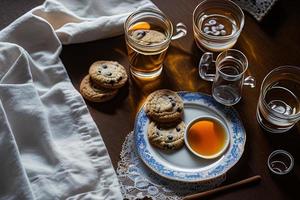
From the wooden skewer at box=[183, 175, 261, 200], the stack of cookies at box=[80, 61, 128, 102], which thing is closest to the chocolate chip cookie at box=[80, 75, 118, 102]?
the stack of cookies at box=[80, 61, 128, 102]

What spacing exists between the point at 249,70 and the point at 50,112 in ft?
1.30

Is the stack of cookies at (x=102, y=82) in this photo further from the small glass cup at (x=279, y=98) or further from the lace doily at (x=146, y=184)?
the small glass cup at (x=279, y=98)

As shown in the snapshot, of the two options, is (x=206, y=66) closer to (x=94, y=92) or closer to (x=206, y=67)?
(x=206, y=67)

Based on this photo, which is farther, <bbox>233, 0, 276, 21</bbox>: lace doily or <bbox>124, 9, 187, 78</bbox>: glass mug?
<bbox>233, 0, 276, 21</bbox>: lace doily

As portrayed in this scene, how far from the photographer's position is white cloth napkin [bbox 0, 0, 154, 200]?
0.82 m

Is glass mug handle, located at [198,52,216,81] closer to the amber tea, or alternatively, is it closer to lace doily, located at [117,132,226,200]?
the amber tea

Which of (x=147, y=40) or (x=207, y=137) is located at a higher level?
(x=147, y=40)

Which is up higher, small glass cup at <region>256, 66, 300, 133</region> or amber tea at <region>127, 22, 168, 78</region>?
amber tea at <region>127, 22, 168, 78</region>

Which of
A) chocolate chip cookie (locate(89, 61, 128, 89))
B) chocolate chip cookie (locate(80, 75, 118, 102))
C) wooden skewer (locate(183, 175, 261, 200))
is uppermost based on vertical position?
chocolate chip cookie (locate(89, 61, 128, 89))

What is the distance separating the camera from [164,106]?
90 cm

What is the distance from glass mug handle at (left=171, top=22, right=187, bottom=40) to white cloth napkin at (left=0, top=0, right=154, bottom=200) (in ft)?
0.26

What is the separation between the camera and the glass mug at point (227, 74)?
36.6 inches

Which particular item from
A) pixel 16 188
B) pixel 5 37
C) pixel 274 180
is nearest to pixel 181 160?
pixel 274 180

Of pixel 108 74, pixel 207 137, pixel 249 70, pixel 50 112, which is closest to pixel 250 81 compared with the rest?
pixel 249 70
